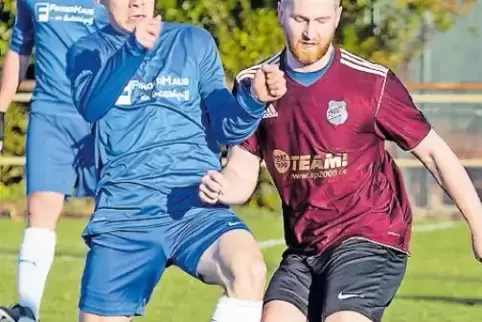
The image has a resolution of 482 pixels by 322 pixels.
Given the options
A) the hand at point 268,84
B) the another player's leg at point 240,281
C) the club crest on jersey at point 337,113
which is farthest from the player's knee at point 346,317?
the hand at point 268,84

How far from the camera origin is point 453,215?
48.7 feet

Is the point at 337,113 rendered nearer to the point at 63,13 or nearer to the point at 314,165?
the point at 314,165

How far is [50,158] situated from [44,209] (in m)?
0.26

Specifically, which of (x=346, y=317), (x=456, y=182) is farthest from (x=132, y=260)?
(x=456, y=182)

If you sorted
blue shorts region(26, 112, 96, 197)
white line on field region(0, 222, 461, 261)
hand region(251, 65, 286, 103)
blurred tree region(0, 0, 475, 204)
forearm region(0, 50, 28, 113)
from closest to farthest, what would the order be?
hand region(251, 65, 286, 103) → blue shorts region(26, 112, 96, 197) → forearm region(0, 50, 28, 113) → white line on field region(0, 222, 461, 261) → blurred tree region(0, 0, 475, 204)

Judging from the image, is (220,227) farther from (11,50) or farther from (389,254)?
(11,50)

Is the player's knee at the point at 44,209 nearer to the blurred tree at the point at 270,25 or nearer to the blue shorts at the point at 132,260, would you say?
the blue shorts at the point at 132,260

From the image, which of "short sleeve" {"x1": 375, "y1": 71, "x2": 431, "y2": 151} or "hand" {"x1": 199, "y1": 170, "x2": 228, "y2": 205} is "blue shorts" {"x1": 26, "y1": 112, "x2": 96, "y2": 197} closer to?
"hand" {"x1": 199, "y1": 170, "x2": 228, "y2": 205}

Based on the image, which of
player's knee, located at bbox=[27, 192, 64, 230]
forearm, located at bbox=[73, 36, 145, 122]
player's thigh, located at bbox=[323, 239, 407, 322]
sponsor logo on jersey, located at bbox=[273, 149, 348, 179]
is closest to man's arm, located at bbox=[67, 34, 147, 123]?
forearm, located at bbox=[73, 36, 145, 122]

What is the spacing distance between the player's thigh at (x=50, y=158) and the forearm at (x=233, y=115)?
68.6 inches

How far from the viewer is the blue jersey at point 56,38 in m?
7.46

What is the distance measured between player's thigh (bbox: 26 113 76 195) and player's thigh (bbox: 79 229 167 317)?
163 cm

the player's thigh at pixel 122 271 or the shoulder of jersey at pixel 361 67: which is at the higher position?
the shoulder of jersey at pixel 361 67

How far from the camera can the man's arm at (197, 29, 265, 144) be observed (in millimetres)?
5309
